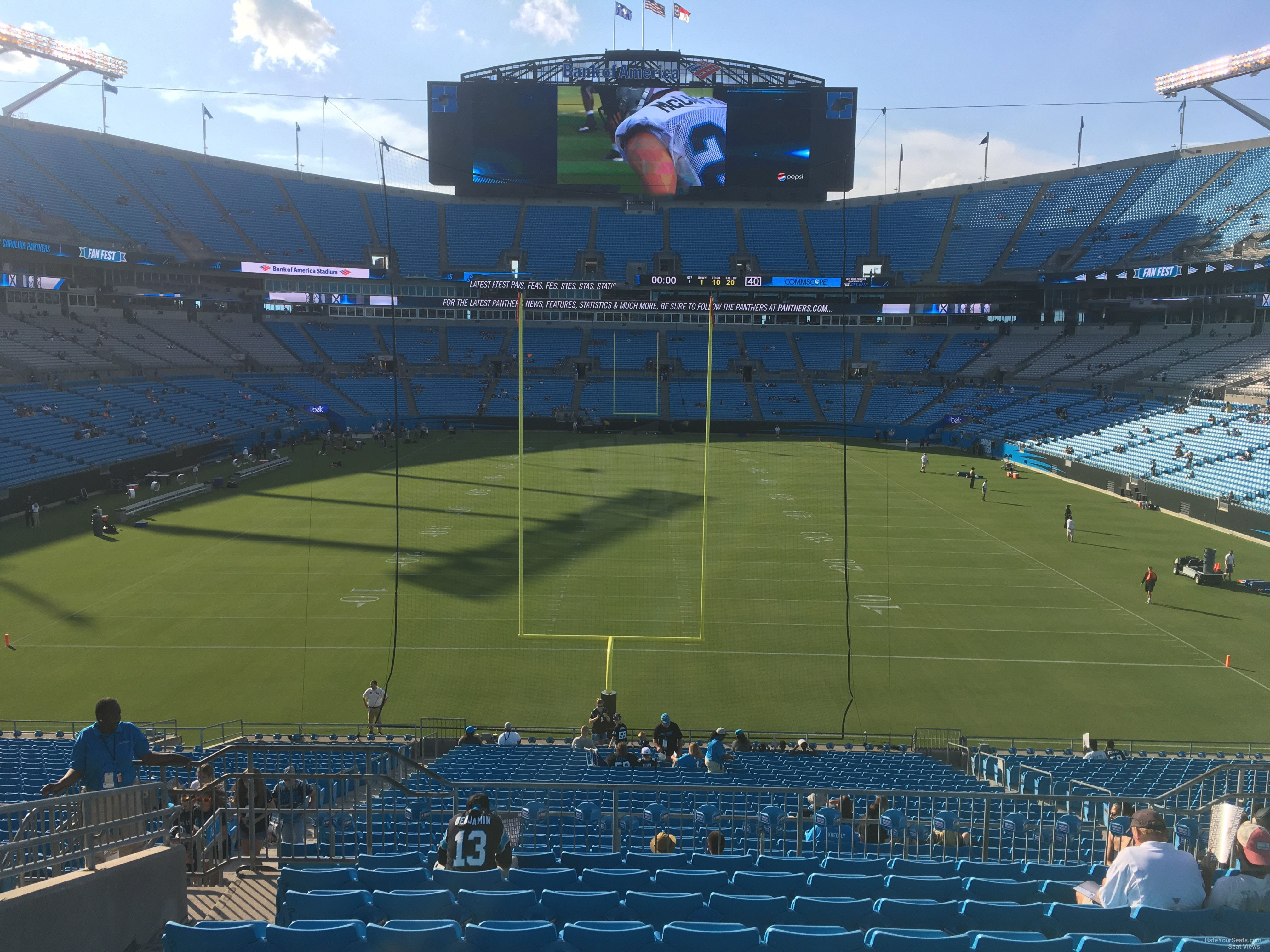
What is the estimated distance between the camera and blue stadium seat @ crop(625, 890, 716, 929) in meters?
4.24

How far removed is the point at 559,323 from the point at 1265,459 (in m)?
47.5

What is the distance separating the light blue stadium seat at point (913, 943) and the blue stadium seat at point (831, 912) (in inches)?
20.2

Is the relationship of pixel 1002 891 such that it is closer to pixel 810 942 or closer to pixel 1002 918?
pixel 1002 918

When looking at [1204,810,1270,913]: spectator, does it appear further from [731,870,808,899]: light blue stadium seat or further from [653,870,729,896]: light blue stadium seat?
[653,870,729,896]: light blue stadium seat

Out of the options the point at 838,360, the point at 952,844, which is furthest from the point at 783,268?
the point at 952,844

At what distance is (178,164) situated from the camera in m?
58.6

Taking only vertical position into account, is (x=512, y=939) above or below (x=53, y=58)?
below

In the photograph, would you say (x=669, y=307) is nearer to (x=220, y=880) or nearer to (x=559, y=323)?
(x=559, y=323)

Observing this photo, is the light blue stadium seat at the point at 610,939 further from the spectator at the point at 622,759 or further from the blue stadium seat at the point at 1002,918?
the spectator at the point at 622,759

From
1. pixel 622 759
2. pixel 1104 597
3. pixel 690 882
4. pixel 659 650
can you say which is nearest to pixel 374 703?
pixel 622 759

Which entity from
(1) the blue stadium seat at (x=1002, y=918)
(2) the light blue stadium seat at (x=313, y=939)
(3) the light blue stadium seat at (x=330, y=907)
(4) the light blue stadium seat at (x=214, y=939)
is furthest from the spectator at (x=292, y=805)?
(1) the blue stadium seat at (x=1002, y=918)

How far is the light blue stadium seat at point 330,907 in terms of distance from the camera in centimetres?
411

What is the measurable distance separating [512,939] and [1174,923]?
11.2 ft

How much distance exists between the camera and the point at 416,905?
13.5 ft
